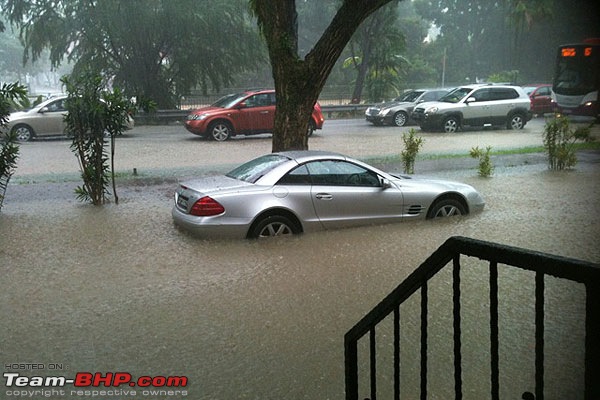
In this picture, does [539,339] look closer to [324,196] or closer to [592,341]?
[592,341]

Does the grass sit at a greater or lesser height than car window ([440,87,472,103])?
lesser

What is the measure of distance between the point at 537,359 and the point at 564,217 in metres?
8.29

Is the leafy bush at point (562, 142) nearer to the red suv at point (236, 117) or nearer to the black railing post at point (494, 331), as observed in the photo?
the red suv at point (236, 117)

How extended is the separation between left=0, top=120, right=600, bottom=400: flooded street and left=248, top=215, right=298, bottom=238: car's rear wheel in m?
0.15

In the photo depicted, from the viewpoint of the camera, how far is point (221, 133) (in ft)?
63.5

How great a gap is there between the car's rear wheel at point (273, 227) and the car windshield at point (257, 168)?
0.61m

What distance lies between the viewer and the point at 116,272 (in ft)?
22.9

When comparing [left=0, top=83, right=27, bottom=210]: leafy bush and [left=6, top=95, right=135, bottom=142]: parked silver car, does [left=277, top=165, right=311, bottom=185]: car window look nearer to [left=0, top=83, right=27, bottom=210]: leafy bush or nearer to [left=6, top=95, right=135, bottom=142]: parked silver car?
[left=0, top=83, right=27, bottom=210]: leafy bush

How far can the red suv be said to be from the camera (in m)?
19.2

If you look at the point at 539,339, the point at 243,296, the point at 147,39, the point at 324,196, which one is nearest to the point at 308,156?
the point at 324,196

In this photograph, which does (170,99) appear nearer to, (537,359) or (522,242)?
(522,242)

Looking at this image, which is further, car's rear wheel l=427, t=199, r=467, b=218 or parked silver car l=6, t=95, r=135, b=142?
parked silver car l=6, t=95, r=135, b=142

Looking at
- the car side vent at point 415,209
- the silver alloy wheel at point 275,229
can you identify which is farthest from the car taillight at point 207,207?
the car side vent at point 415,209

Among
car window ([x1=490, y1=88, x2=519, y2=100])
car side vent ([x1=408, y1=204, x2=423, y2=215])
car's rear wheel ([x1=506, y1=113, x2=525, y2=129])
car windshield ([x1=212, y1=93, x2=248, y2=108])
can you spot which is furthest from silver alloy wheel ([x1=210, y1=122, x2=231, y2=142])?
car side vent ([x1=408, y1=204, x2=423, y2=215])
